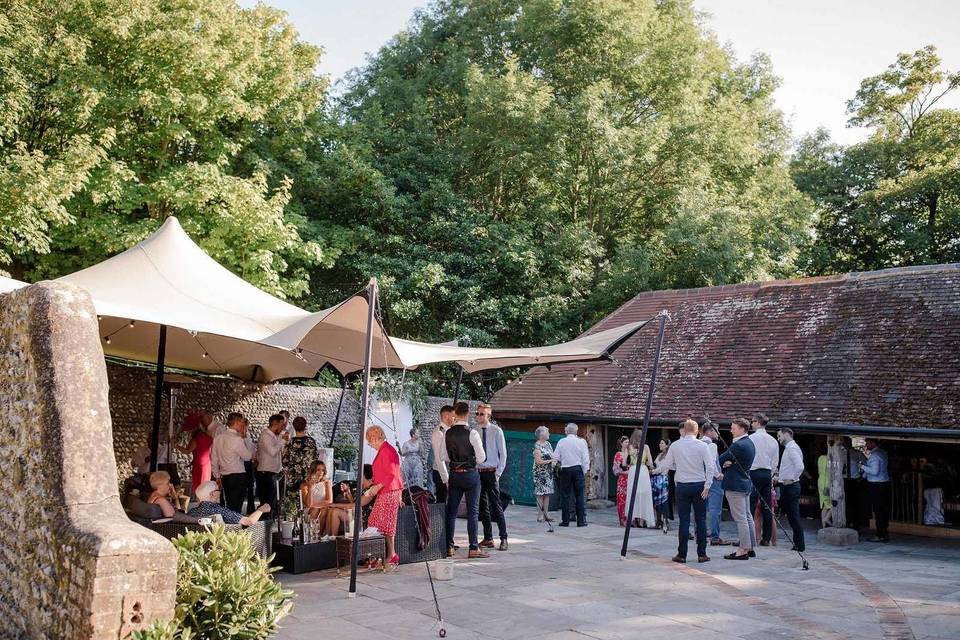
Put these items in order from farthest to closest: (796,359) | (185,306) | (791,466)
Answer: (796,359)
(791,466)
(185,306)

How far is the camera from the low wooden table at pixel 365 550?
8.77 meters

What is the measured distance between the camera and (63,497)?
564cm

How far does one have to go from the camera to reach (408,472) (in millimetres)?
12969

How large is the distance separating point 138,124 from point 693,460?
47.3 feet

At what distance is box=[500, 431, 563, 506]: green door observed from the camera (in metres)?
17.0

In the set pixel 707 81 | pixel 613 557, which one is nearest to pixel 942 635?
pixel 613 557

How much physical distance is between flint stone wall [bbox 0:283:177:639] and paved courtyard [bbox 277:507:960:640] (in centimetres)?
159

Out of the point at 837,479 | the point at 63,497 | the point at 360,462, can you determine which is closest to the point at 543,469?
the point at 837,479

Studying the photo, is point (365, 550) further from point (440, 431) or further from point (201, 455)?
point (201, 455)

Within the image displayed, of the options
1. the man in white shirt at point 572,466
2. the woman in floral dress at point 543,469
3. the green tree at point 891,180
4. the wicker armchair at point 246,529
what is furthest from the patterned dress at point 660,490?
the green tree at point 891,180

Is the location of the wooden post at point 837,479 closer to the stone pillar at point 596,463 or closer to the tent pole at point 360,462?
the stone pillar at point 596,463

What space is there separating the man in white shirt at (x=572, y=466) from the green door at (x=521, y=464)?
153 inches

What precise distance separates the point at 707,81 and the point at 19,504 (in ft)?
78.5

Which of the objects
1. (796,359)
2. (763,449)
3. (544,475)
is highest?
(796,359)
